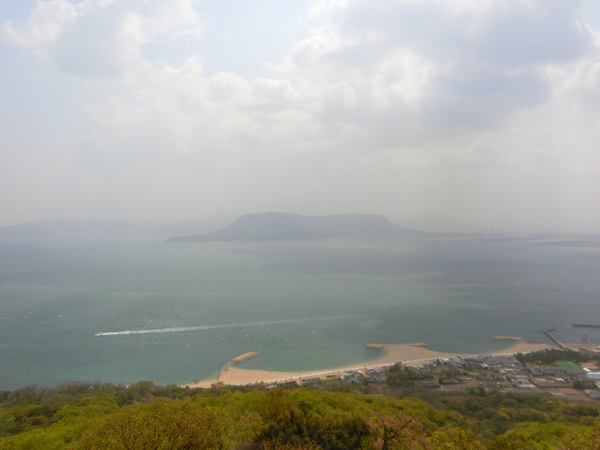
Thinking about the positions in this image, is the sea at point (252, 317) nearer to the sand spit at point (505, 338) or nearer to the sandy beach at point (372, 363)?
the sand spit at point (505, 338)

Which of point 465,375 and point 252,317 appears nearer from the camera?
point 465,375

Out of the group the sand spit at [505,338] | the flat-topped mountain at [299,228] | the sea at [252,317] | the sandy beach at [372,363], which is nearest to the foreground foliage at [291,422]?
the sandy beach at [372,363]

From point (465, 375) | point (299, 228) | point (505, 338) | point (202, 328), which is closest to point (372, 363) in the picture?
point (465, 375)

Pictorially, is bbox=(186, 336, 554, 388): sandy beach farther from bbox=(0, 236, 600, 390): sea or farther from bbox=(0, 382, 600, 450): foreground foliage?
bbox=(0, 382, 600, 450): foreground foliage

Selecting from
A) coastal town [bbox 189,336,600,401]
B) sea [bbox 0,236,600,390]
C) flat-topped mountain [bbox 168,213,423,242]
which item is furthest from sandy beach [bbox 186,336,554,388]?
flat-topped mountain [bbox 168,213,423,242]

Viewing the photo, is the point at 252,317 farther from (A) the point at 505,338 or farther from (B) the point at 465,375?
(A) the point at 505,338
